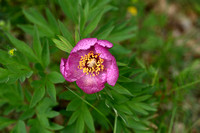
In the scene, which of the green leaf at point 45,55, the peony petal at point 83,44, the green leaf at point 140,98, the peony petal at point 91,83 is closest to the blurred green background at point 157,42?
the green leaf at point 45,55

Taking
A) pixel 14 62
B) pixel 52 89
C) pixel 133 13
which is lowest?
pixel 52 89

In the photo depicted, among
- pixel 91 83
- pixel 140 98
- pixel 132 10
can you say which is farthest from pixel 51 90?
pixel 132 10

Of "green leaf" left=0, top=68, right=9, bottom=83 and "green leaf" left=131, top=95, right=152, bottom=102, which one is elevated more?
"green leaf" left=0, top=68, right=9, bottom=83

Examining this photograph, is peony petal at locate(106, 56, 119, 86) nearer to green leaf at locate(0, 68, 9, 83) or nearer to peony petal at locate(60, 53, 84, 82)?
peony petal at locate(60, 53, 84, 82)

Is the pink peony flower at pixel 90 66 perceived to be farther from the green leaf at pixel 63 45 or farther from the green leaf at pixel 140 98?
the green leaf at pixel 140 98

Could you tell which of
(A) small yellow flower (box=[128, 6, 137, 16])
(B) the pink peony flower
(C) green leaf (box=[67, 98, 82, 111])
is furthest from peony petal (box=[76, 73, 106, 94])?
(A) small yellow flower (box=[128, 6, 137, 16])

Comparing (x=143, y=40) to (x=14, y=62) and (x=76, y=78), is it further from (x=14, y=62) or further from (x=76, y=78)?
(x=14, y=62)

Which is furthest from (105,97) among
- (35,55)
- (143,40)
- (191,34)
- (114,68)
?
(191,34)
